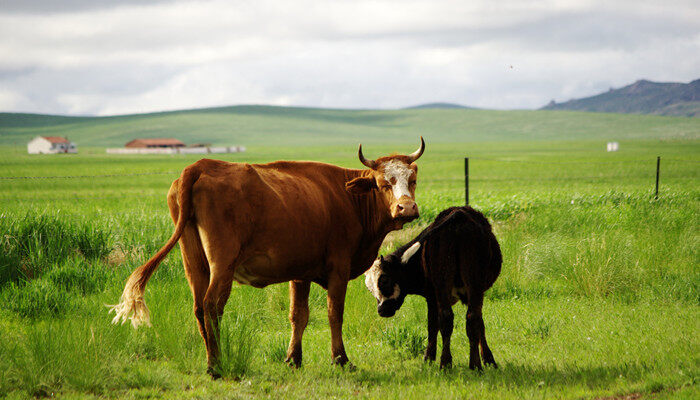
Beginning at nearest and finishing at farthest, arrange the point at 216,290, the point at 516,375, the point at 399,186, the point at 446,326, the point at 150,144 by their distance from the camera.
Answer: the point at 216,290 < the point at 516,375 < the point at 446,326 < the point at 399,186 < the point at 150,144

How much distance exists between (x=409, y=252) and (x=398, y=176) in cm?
81

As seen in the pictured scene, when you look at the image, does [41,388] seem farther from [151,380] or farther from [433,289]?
[433,289]

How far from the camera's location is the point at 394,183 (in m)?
6.79

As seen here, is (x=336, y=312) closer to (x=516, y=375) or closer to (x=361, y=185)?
(x=361, y=185)

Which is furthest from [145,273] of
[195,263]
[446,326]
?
[446,326]

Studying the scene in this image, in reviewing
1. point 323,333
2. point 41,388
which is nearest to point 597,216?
point 323,333

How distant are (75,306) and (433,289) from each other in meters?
4.69

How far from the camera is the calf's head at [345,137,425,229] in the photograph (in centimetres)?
650

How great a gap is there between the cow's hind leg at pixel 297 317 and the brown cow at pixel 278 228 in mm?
11

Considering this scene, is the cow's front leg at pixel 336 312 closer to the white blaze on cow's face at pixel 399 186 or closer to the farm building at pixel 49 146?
the white blaze on cow's face at pixel 399 186

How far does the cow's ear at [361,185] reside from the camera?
7.04 meters

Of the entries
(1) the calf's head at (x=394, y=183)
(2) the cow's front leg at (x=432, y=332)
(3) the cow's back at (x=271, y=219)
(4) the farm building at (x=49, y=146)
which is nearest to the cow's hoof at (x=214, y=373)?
(3) the cow's back at (x=271, y=219)

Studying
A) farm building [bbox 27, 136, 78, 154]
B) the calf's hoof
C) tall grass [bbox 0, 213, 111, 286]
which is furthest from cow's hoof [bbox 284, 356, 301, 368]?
farm building [bbox 27, 136, 78, 154]

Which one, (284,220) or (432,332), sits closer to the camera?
(284,220)
